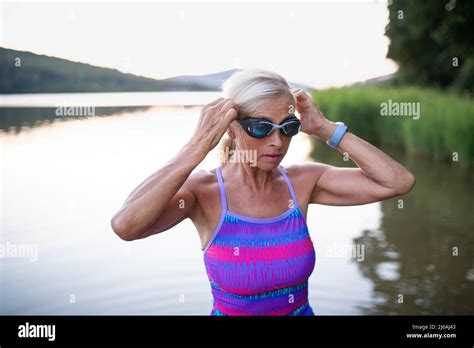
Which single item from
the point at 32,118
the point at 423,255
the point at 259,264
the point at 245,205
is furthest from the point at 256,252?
the point at 32,118

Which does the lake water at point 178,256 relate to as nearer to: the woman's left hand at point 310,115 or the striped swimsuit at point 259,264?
the woman's left hand at point 310,115

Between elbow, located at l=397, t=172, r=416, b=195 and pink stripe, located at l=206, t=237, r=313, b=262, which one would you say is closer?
pink stripe, located at l=206, t=237, r=313, b=262

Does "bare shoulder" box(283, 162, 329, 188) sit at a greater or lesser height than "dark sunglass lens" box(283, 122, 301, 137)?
lesser

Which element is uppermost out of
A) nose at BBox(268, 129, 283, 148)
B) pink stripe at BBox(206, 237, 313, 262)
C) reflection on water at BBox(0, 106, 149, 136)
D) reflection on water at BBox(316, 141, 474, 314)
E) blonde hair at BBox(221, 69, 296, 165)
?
reflection on water at BBox(0, 106, 149, 136)

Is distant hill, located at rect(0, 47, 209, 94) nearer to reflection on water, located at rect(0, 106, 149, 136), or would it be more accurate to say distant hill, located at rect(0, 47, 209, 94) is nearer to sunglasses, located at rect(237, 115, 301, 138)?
reflection on water, located at rect(0, 106, 149, 136)

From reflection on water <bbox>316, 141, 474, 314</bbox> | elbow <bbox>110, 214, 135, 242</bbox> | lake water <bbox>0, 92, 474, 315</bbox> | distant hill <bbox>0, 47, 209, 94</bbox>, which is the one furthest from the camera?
distant hill <bbox>0, 47, 209, 94</bbox>

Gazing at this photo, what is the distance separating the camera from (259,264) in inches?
87.9

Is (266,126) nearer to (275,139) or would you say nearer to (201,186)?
(275,139)

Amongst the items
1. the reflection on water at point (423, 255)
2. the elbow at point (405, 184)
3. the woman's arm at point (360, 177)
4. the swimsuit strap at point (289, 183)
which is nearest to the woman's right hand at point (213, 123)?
the swimsuit strap at point (289, 183)

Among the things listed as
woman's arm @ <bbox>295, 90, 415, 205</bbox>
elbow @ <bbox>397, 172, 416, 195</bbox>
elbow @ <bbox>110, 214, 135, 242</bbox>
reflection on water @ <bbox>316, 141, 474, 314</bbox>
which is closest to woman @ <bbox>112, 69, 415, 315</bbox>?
elbow @ <bbox>110, 214, 135, 242</bbox>

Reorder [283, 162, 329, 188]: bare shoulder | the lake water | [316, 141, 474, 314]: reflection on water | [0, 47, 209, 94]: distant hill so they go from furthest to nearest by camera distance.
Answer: [0, 47, 209, 94]: distant hill, the lake water, [316, 141, 474, 314]: reflection on water, [283, 162, 329, 188]: bare shoulder

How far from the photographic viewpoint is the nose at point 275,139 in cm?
226

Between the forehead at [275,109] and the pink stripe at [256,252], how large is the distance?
1.44 ft

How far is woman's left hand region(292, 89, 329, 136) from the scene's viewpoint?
2549mm
